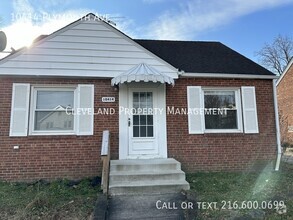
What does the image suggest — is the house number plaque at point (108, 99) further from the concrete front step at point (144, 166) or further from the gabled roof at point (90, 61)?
the concrete front step at point (144, 166)

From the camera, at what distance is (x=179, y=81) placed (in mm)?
7426

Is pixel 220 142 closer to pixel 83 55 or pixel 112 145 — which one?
pixel 112 145

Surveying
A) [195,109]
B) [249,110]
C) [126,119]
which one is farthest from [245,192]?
[126,119]

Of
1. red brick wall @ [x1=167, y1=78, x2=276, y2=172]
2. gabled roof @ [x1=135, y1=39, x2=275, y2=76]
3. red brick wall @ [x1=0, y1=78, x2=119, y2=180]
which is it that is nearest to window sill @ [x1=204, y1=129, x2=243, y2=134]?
red brick wall @ [x1=167, y1=78, x2=276, y2=172]

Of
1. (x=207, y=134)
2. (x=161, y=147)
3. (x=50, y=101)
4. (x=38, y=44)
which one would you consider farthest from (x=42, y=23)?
(x=207, y=134)

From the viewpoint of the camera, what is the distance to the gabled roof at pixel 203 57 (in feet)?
25.4

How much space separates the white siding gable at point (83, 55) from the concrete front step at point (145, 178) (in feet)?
9.13

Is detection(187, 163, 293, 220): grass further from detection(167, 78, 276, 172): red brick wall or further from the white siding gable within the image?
the white siding gable

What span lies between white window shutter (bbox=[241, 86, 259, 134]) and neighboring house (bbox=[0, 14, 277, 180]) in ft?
0.11

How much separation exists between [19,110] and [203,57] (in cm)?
643

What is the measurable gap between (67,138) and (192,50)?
587cm

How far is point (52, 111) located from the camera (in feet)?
22.5

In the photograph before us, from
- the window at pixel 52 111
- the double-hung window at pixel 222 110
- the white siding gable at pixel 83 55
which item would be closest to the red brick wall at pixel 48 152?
the window at pixel 52 111

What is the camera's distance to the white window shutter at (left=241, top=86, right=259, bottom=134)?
753 centimetres
